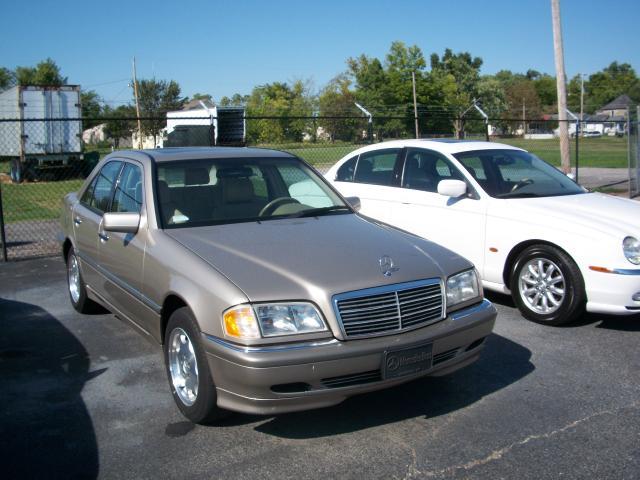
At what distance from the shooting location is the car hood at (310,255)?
11.5ft

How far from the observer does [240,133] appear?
1080 inches

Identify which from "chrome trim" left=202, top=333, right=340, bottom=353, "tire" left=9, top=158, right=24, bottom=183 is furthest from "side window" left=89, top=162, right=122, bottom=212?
"tire" left=9, top=158, right=24, bottom=183

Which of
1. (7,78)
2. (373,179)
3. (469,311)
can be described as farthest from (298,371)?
(7,78)

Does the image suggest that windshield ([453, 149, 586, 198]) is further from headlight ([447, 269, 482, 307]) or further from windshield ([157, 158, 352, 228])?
headlight ([447, 269, 482, 307])

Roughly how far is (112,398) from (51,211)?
11460 mm

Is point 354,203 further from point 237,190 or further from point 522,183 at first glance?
point 522,183

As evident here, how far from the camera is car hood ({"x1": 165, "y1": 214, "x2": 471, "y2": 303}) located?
11.5 ft

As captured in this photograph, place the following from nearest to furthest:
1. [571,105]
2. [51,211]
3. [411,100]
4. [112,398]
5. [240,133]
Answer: [112,398] → [51,211] → [240,133] → [411,100] → [571,105]

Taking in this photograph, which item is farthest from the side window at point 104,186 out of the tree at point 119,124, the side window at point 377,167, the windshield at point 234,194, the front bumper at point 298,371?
the tree at point 119,124

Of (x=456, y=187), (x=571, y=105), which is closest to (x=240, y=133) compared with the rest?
(x=456, y=187)

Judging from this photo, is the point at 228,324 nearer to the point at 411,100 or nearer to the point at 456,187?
the point at 456,187

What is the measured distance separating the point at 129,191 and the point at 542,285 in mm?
3633

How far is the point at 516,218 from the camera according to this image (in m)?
6.00

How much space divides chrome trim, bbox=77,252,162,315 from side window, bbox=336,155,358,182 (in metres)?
3.57
